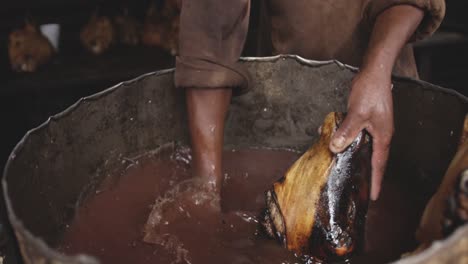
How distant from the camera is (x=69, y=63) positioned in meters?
3.77

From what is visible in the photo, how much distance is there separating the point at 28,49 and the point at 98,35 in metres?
0.53

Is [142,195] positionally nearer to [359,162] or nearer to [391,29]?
[359,162]

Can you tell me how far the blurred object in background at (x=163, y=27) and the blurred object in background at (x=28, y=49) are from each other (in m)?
0.74

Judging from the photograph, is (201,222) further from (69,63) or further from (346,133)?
(69,63)

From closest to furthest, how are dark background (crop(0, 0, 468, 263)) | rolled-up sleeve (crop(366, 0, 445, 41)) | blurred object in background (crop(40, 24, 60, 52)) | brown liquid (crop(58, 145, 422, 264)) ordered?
1. brown liquid (crop(58, 145, 422, 264))
2. rolled-up sleeve (crop(366, 0, 445, 41))
3. dark background (crop(0, 0, 468, 263))
4. blurred object in background (crop(40, 24, 60, 52))

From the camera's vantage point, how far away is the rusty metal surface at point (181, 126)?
69.1 inches

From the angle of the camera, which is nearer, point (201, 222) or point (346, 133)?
point (346, 133)

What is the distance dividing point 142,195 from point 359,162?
0.89 meters

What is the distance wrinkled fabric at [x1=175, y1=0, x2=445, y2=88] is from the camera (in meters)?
1.85

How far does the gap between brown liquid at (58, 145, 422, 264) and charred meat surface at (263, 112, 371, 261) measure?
80mm

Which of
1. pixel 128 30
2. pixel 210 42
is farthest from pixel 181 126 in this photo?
pixel 128 30

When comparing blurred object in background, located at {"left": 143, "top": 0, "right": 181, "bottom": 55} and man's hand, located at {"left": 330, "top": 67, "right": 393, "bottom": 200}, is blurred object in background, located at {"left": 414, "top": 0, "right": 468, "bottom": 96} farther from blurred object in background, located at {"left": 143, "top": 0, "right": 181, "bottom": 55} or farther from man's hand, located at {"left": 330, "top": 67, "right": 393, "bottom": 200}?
man's hand, located at {"left": 330, "top": 67, "right": 393, "bottom": 200}

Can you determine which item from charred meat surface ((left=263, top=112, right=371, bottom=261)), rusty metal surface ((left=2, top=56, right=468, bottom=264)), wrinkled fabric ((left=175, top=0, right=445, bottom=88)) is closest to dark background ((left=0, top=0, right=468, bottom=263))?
rusty metal surface ((left=2, top=56, right=468, bottom=264))

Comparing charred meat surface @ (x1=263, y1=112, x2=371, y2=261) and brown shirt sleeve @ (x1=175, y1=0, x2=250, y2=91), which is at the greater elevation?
brown shirt sleeve @ (x1=175, y1=0, x2=250, y2=91)
